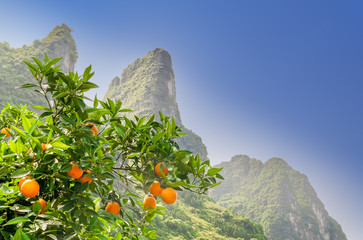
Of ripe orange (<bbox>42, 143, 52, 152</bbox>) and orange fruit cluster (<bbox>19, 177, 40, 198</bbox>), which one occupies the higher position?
ripe orange (<bbox>42, 143, 52, 152</bbox>)

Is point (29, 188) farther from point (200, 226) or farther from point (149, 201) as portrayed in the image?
point (200, 226)

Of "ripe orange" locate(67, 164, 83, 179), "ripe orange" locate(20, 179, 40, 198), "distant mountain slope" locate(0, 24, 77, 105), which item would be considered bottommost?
"ripe orange" locate(20, 179, 40, 198)

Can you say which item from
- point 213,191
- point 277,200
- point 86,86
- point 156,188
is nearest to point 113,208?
point 156,188

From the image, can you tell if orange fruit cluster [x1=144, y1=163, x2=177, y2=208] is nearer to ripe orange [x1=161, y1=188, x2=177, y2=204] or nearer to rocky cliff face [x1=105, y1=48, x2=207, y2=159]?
ripe orange [x1=161, y1=188, x2=177, y2=204]

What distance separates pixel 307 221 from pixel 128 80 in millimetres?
60385

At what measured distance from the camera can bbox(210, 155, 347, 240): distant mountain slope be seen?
61.2 m

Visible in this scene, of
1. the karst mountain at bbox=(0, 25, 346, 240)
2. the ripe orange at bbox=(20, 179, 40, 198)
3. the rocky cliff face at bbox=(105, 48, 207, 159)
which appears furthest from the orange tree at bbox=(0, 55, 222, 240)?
the rocky cliff face at bbox=(105, 48, 207, 159)

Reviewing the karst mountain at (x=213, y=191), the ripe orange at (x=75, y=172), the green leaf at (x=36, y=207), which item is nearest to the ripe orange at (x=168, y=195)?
the ripe orange at (x=75, y=172)

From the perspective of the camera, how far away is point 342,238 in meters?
69.4

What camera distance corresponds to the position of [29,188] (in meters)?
1.12

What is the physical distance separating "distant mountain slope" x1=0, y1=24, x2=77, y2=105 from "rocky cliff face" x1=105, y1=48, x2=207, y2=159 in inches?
703

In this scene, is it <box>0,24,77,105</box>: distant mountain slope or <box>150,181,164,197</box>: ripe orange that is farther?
<box>0,24,77,105</box>: distant mountain slope

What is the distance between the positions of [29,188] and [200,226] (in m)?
26.3

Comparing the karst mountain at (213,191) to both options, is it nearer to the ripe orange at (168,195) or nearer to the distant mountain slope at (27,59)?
the distant mountain slope at (27,59)
